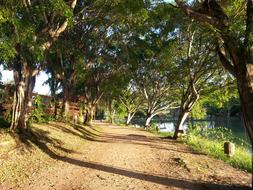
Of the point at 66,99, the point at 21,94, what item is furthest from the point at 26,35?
the point at 66,99

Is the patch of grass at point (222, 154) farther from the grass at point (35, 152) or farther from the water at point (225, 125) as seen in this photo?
the grass at point (35, 152)

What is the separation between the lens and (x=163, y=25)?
85.9 feet

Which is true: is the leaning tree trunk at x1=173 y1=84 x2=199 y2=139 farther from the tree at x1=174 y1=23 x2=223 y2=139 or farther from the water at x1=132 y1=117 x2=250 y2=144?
the water at x1=132 y1=117 x2=250 y2=144

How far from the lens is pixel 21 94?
46.4ft

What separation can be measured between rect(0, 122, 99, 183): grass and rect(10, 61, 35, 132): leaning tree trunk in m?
0.76

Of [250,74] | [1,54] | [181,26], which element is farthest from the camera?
[181,26]

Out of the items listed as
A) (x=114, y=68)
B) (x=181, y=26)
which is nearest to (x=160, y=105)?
(x=114, y=68)

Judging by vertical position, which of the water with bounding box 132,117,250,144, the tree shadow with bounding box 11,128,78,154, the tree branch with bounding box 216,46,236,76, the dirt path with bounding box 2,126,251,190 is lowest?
the dirt path with bounding box 2,126,251,190

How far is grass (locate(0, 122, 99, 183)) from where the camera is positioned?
10.4m

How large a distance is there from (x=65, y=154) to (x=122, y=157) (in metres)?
2.37

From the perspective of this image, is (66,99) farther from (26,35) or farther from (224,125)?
(224,125)

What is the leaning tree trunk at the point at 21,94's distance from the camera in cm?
1404

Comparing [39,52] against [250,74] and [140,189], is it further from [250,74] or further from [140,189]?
[250,74]

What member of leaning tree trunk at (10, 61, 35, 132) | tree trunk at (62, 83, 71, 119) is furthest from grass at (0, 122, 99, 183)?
tree trunk at (62, 83, 71, 119)
